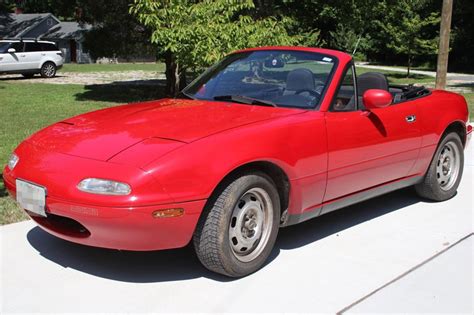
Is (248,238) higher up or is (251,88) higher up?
(251,88)

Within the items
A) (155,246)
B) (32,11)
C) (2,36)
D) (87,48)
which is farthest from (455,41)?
(32,11)

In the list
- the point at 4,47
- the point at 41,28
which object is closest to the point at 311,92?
the point at 4,47

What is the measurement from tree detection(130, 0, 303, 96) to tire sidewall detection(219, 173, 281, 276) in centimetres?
839

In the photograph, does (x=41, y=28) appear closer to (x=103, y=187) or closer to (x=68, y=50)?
(x=68, y=50)

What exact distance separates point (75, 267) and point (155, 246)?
852 mm

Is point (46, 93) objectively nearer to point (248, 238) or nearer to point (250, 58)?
point (250, 58)

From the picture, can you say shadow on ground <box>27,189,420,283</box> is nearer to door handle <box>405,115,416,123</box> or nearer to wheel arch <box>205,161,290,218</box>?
wheel arch <box>205,161,290,218</box>

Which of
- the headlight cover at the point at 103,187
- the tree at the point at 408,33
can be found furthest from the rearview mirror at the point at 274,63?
the tree at the point at 408,33

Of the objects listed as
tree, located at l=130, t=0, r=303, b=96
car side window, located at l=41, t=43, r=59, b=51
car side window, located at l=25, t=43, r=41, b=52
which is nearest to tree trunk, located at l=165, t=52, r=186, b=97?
tree, located at l=130, t=0, r=303, b=96

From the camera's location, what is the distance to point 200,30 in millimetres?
12023

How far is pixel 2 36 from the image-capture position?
53.1 metres

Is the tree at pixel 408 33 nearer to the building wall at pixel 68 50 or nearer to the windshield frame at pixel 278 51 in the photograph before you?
the windshield frame at pixel 278 51

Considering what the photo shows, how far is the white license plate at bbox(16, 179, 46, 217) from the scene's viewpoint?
3.50 metres

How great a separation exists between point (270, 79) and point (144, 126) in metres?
1.26
